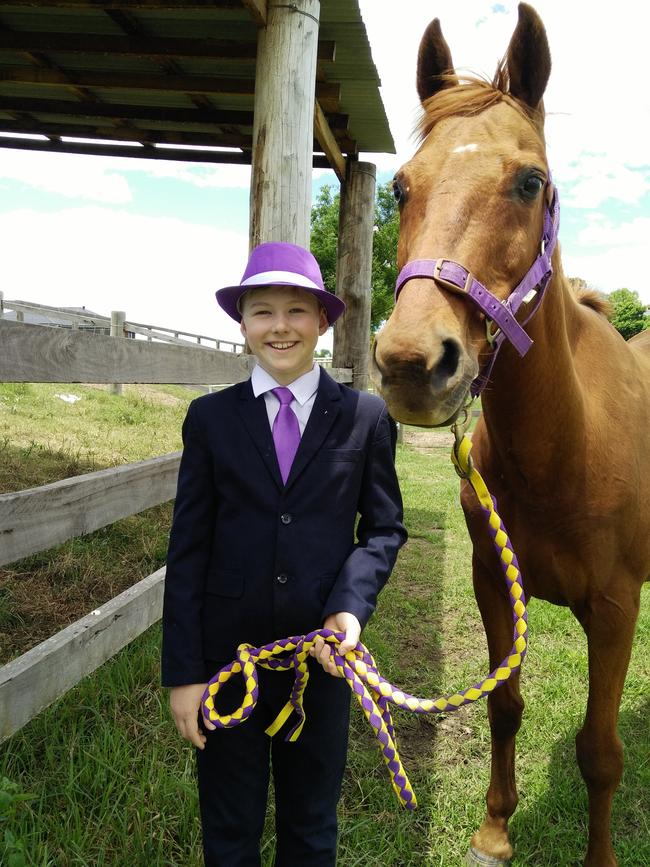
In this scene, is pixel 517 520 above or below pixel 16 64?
below

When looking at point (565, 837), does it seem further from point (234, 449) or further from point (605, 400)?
point (234, 449)

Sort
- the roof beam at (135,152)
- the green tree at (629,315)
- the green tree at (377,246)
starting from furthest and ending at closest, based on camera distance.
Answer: the green tree at (629,315) < the green tree at (377,246) < the roof beam at (135,152)

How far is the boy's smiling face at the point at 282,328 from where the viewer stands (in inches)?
61.1

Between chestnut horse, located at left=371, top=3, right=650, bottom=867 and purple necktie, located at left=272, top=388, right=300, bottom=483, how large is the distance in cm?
29

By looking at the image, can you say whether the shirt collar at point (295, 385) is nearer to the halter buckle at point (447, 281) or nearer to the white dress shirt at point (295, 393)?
the white dress shirt at point (295, 393)

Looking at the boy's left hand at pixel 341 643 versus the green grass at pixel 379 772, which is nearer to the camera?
the boy's left hand at pixel 341 643

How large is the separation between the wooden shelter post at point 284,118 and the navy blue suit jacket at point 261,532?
6.02 feet

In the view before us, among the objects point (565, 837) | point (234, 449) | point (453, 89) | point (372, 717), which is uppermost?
point (453, 89)

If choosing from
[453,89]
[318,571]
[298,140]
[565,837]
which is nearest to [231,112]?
[298,140]

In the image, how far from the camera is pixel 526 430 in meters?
1.97

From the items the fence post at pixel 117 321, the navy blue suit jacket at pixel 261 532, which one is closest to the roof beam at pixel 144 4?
the navy blue suit jacket at pixel 261 532

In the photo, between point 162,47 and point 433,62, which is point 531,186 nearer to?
point 433,62

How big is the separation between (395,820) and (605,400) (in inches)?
64.0

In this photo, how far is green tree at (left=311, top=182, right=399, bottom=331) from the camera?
1977cm
